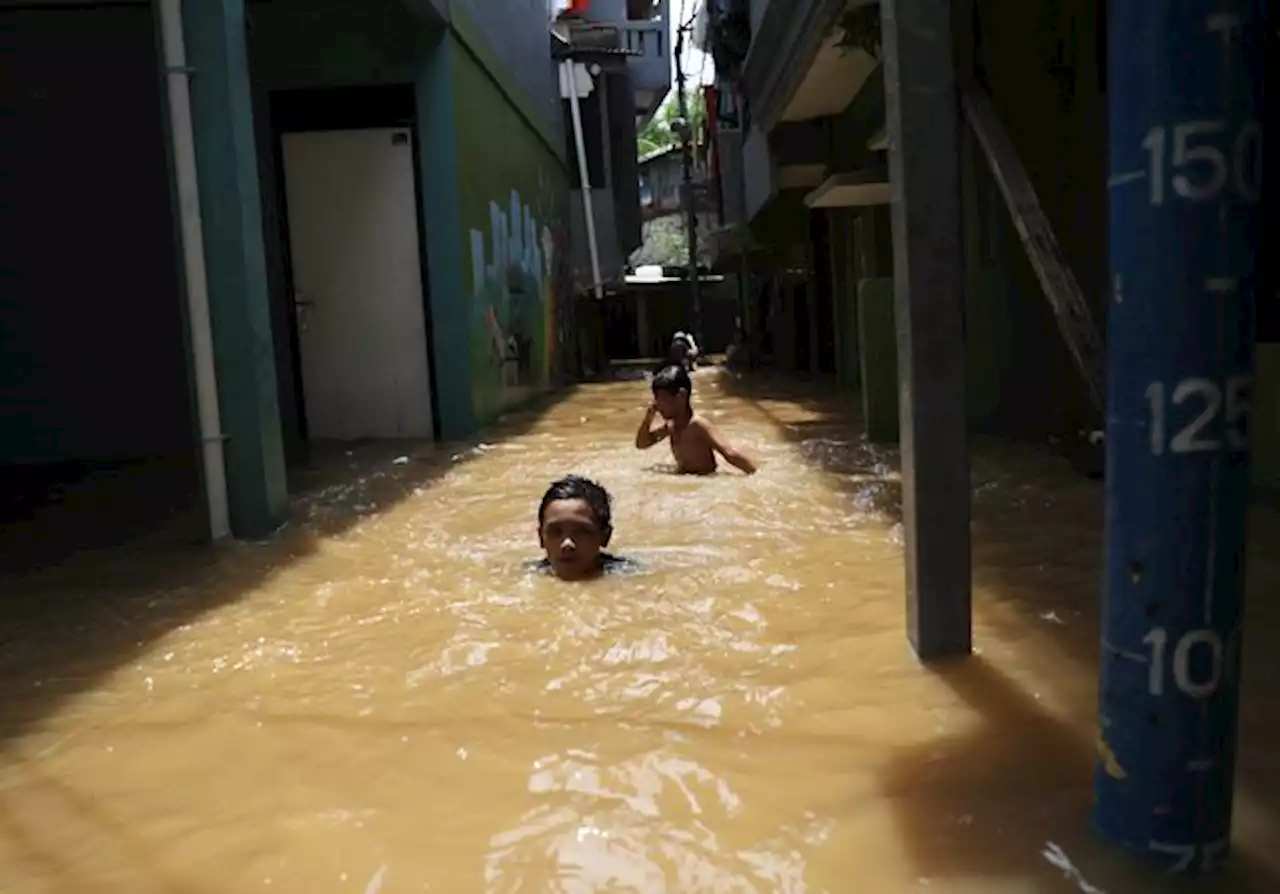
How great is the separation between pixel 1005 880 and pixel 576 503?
2.73 metres

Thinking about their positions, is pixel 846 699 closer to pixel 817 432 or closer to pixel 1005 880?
pixel 1005 880

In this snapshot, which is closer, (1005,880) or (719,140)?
(1005,880)

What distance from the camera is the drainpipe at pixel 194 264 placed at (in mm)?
5316

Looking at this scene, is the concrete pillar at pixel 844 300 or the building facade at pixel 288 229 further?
the concrete pillar at pixel 844 300

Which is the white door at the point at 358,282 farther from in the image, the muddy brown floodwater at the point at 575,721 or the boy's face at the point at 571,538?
the boy's face at the point at 571,538

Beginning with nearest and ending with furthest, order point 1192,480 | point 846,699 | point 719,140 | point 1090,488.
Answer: point 1192,480
point 846,699
point 1090,488
point 719,140

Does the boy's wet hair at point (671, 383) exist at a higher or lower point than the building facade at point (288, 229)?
lower

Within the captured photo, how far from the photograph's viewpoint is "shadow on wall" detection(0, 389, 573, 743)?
3521 mm

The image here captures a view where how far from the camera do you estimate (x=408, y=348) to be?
31.9 feet

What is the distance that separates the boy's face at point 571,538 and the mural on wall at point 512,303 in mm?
5482

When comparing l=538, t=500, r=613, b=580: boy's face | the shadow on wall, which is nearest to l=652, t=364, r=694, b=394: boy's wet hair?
the shadow on wall

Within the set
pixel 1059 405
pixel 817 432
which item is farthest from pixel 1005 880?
pixel 817 432

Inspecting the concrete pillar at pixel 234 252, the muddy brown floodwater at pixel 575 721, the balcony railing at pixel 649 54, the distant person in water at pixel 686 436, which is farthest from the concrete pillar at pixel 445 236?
the balcony railing at pixel 649 54

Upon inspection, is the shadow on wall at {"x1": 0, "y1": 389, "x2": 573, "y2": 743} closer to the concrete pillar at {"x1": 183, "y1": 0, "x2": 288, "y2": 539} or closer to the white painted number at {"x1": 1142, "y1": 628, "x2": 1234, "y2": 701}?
the concrete pillar at {"x1": 183, "y1": 0, "x2": 288, "y2": 539}
